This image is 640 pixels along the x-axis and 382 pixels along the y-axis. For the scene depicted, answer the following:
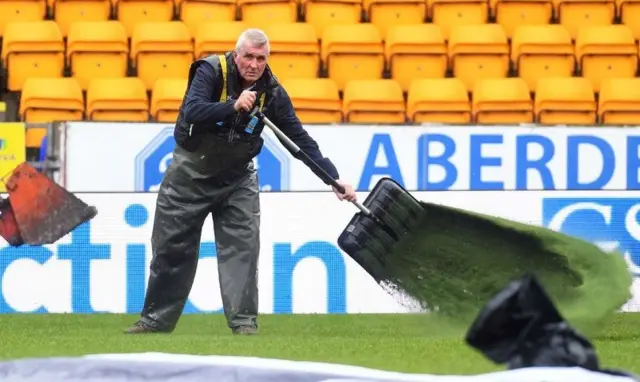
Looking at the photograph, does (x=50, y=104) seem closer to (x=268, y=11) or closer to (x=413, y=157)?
(x=268, y=11)

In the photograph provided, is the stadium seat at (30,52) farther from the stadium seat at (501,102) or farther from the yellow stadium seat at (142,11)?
the stadium seat at (501,102)

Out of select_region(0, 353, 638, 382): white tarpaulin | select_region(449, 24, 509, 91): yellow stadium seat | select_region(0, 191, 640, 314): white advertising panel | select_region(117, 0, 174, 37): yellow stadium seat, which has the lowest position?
select_region(0, 191, 640, 314): white advertising panel

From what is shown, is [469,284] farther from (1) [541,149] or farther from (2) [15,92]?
(2) [15,92]

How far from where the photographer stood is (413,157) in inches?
486

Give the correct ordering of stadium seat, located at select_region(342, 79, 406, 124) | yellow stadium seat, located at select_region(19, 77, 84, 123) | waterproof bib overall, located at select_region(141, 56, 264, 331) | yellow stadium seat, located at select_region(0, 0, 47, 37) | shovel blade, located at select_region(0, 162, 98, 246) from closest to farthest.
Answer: waterproof bib overall, located at select_region(141, 56, 264, 331), shovel blade, located at select_region(0, 162, 98, 246), yellow stadium seat, located at select_region(19, 77, 84, 123), stadium seat, located at select_region(342, 79, 406, 124), yellow stadium seat, located at select_region(0, 0, 47, 37)

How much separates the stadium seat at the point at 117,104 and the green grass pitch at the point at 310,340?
280cm

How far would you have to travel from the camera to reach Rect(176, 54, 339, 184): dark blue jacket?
8.54 m

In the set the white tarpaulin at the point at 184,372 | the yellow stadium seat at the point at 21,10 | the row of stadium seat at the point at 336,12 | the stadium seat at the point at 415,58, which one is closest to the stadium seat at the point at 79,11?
the row of stadium seat at the point at 336,12

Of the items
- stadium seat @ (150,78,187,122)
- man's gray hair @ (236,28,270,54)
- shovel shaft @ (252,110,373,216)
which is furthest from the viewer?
stadium seat @ (150,78,187,122)

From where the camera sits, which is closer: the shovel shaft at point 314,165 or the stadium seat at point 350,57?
the shovel shaft at point 314,165

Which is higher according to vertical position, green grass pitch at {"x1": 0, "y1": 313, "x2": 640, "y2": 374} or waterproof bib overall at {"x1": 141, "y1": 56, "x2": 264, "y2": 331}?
waterproof bib overall at {"x1": 141, "y1": 56, "x2": 264, "y2": 331}

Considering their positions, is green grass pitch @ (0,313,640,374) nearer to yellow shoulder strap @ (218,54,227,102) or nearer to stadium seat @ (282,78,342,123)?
yellow shoulder strap @ (218,54,227,102)

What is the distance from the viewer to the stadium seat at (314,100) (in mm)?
13203

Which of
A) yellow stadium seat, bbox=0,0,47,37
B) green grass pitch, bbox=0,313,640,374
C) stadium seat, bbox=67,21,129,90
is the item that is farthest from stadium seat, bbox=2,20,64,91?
green grass pitch, bbox=0,313,640,374
